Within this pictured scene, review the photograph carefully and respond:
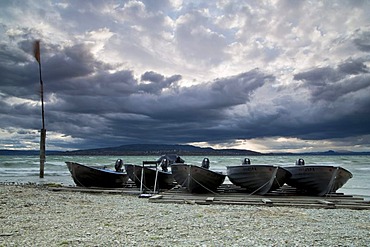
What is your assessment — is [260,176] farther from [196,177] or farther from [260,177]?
[196,177]

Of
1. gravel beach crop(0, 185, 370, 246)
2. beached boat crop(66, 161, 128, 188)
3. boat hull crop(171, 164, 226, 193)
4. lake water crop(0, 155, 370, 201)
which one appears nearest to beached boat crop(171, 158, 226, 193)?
boat hull crop(171, 164, 226, 193)

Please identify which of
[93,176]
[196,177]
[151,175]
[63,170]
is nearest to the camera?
[196,177]

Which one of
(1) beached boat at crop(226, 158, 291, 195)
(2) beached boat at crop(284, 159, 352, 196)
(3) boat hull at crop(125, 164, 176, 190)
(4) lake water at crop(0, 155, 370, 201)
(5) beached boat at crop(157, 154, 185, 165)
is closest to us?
(1) beached boat at crop(226, 158, 291, 195)

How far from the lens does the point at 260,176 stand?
13.5m

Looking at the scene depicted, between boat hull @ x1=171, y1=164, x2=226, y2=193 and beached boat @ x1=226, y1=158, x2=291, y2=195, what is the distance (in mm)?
977

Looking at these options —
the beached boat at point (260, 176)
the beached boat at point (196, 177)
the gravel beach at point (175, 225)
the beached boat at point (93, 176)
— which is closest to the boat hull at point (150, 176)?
the beached boat at point (93, 176)

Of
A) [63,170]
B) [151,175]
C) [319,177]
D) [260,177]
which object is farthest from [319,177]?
[63,170]

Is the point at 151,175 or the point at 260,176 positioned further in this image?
the point at 151,175

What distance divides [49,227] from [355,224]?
6511 mm

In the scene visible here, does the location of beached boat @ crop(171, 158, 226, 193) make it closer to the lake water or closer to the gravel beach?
the gravel beach

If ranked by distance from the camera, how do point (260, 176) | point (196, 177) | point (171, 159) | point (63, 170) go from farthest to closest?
point (63, 170)
point (171, 159)
point (196, 177)
point (260, 176)

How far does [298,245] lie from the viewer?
555 cm

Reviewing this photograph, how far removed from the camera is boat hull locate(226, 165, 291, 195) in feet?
43.9

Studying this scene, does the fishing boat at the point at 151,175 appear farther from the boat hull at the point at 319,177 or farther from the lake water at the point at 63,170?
the lake water at the point at 63,170
